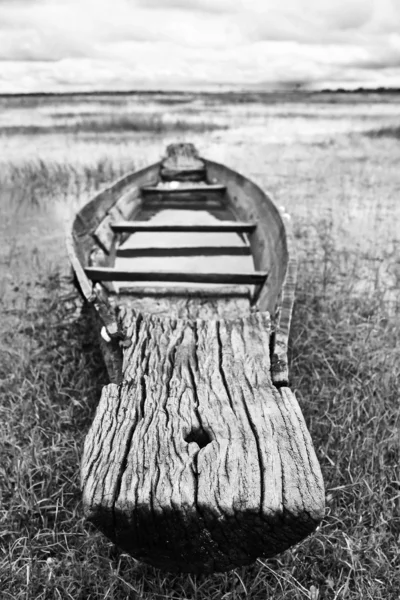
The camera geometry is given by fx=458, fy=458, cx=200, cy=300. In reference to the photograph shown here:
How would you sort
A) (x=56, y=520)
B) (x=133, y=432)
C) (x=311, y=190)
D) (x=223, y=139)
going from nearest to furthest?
(x=133, y=432), (x=56, y=520), (x=311, y=190), (x=223, y=139)

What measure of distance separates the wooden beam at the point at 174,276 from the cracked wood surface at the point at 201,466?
4.91ft

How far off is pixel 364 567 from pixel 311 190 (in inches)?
287

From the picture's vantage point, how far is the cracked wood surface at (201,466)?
5.10ft

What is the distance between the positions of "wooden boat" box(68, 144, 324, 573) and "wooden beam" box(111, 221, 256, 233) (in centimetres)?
101

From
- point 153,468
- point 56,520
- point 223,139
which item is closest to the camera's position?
point 153,468

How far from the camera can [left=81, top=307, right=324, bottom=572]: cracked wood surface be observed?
1556 millimetres

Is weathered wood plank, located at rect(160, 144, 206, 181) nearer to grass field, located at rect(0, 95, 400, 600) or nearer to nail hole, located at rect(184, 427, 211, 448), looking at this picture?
grass field, located at rect(0, 95, 400, 600)

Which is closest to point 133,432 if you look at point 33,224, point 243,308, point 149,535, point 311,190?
point 149,535

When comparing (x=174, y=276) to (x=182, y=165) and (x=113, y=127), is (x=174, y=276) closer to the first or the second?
(x=182, y=165)

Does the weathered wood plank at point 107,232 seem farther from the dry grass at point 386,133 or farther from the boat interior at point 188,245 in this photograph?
the dry grass at point 386,133

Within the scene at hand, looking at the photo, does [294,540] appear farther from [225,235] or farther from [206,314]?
[225,235]

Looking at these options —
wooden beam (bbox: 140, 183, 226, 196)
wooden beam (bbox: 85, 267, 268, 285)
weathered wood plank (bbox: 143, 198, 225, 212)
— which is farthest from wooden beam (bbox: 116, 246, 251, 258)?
wooden beam (bbox: 140, 183, 226, 196)

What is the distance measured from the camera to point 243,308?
3.54 m

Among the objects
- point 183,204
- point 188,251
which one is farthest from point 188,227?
point 183,204
